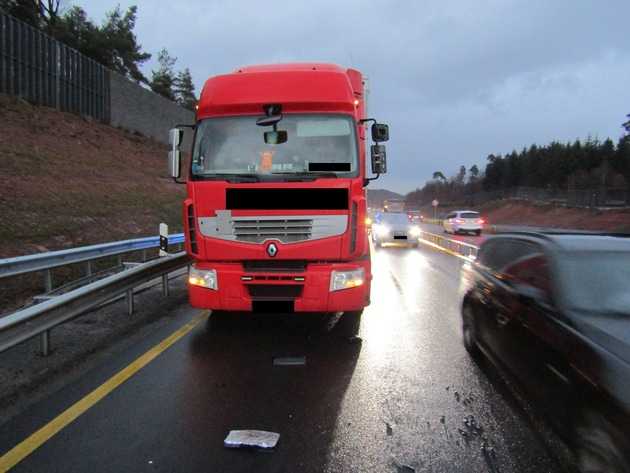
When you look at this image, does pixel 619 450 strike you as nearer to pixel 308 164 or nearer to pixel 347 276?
pixel 347 276

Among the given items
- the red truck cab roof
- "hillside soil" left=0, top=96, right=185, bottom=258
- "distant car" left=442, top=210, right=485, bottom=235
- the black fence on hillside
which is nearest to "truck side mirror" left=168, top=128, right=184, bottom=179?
the red truck cab roof

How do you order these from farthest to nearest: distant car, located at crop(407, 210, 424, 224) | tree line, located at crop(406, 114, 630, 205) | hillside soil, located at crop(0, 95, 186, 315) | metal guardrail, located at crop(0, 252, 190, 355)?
tree line, located at crop(406, 114, 630, 205) < distant car, located at crop(407, 210, 424, 224) < hillside soil, located at crop(0, 95, 186, 315) < metal guardrail, located at crop(0, 252, 190, 355)

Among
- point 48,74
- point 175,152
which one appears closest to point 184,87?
point 48,74

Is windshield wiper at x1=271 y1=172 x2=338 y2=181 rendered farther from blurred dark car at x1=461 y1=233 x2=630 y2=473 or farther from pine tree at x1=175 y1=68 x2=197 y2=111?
pine tree at x1=175 y1=68 x2=197 y2=111

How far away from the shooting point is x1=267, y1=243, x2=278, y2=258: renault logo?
5648 mm

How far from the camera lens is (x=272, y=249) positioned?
5.66 meters

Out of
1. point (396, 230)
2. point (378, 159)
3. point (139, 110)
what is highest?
point (139, 110)

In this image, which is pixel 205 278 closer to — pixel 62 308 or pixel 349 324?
pixel 62 308

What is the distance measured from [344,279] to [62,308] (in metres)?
3.07

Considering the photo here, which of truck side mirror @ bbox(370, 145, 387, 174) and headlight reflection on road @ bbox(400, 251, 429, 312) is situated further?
headlight reflection on road @ bbox(400, 251, 429, 312)

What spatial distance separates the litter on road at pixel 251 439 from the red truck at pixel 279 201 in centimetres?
227

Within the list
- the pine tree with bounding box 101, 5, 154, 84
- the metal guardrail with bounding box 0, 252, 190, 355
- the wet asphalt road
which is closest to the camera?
the wet asphalt road

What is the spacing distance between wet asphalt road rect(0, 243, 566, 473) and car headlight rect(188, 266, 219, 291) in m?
0.74

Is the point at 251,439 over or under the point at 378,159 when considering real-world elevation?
under
